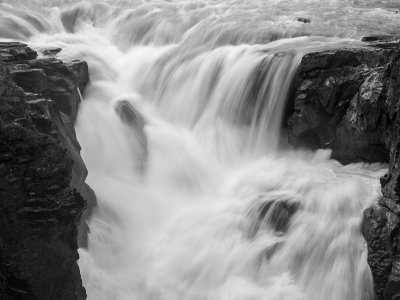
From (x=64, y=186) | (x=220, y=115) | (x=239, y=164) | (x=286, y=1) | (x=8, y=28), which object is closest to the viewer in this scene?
(x=64, y=186)

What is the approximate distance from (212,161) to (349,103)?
3.21 metres

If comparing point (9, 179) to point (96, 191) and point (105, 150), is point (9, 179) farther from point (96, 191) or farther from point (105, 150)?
point (105, 150)

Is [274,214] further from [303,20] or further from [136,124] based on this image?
[303,20]

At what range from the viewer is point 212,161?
1173 cm

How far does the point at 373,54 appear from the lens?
1070 centimetres

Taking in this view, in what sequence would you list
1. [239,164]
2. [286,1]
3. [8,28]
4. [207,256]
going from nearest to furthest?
[207,256] < [239,164] < [8,28] < [286,1]

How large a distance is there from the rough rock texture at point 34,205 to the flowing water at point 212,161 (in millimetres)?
1482

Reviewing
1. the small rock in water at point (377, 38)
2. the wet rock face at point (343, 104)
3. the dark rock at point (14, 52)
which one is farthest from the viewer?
the small rock in water at point (377, 38)

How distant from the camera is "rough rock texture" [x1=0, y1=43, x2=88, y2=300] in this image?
245 inches

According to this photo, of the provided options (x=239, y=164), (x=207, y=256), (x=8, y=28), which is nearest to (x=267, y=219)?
(x=207, y=256)

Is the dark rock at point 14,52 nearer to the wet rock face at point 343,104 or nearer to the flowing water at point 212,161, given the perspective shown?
the flowing water at point 212,161

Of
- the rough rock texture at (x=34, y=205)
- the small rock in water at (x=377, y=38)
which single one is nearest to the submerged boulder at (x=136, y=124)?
the rough rock texture at (x=34, y=205)

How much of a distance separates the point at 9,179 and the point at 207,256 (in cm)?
380

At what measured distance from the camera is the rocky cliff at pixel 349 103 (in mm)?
9273
